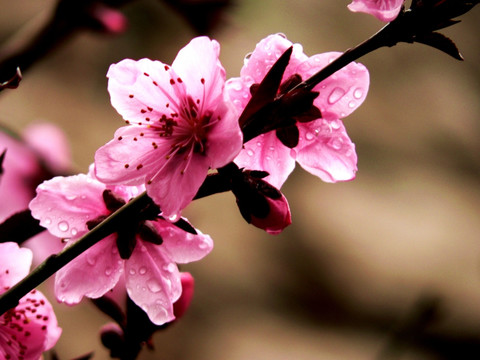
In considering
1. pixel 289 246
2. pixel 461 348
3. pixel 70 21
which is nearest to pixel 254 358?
pixel 289 246

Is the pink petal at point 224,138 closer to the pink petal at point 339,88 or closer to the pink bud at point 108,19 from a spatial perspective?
the pink petal at point 339,88

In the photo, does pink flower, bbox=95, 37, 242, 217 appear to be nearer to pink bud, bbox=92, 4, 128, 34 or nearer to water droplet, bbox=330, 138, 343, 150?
water droplet, bbox=330, 138, 343, 150

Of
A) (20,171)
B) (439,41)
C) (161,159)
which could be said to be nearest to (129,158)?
(161,159)

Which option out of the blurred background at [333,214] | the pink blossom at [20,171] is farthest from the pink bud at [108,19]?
the blurred background at [333,214]

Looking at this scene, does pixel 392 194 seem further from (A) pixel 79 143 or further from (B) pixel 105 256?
(B) pixel 105 256

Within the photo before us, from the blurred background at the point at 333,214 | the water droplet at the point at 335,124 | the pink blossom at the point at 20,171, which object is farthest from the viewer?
the blurred background at the point at 333,214

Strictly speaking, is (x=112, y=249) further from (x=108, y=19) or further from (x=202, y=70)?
(x=108, y=19)
